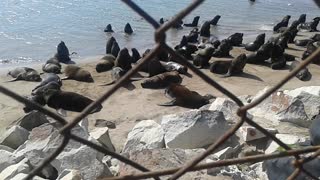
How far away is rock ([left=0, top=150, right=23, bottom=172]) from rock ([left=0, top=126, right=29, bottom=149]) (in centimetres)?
103

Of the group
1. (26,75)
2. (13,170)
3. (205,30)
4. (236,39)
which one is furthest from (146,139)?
(205,30)

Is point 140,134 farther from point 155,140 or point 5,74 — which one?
point 5,74

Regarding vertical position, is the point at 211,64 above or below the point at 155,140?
below

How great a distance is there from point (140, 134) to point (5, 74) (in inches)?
282

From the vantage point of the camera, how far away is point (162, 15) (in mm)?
20875

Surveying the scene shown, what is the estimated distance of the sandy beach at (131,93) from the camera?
8586 mm

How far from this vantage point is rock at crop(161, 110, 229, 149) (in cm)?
564

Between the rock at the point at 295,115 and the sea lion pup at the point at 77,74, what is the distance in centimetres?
568

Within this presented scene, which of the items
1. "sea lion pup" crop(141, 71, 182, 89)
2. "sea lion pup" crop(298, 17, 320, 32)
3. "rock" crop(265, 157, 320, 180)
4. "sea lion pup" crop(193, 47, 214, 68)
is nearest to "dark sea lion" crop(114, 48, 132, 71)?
"sea lion pup" crop(141, 71, 182, 89)

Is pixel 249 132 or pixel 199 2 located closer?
pixel 199 2

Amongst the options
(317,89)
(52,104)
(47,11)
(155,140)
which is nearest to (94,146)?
(155,140)

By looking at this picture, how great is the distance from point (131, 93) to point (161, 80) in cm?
87

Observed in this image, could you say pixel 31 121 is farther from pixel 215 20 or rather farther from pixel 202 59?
pixel 215 20

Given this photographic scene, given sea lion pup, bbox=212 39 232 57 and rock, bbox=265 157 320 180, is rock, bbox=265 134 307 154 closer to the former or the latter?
rock, bbox=265 157 320 180
